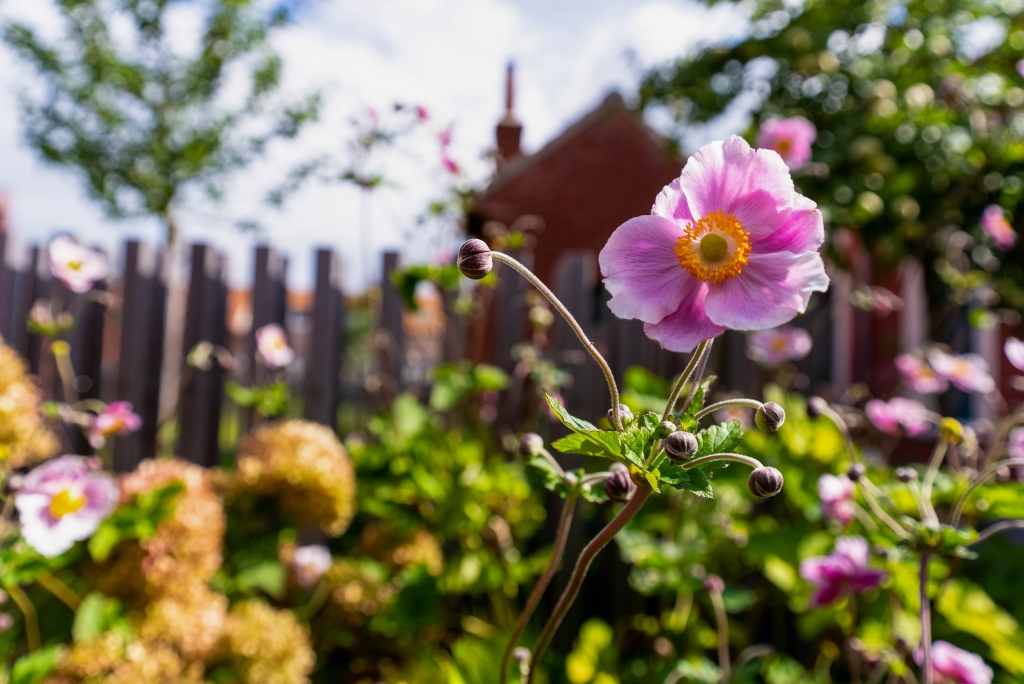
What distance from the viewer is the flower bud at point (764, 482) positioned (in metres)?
0.55

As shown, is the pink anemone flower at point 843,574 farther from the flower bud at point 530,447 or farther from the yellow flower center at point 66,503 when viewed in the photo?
the yellow flower center at point 66,503

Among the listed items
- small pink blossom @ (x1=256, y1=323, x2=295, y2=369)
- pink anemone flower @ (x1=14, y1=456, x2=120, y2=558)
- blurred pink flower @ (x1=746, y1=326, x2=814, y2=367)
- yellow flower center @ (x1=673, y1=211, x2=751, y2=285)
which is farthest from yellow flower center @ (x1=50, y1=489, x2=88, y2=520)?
blurred pink flower @ (x1=746, y1=326, x2=814, y2=367)

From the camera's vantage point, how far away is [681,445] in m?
0.52

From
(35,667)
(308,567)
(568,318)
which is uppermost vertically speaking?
(568,318)

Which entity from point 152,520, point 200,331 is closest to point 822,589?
point 152,520

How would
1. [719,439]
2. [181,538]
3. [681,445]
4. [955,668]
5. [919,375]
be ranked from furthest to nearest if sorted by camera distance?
[919,375] → [181,538] → [955,668] → [719,439] → [681,445]

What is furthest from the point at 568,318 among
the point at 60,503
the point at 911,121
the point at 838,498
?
the point at 911,121

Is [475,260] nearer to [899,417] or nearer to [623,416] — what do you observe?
[623,416]

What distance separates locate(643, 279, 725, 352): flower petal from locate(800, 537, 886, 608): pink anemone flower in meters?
0.87

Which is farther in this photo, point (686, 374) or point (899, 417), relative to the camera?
point (899, 417)

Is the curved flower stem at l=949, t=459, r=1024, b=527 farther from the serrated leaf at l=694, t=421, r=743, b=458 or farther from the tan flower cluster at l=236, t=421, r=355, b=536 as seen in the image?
the tan flower cluster at l=236, t=421, r=355, b=536

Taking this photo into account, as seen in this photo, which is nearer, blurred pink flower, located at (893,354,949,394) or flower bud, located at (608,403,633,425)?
flower bud, located at (608,403,633,425)

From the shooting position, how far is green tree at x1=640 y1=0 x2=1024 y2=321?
3.24 metres

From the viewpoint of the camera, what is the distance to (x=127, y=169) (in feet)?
26.3
